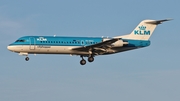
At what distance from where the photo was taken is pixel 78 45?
5759cm

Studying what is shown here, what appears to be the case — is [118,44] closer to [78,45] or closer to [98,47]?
[98,47]

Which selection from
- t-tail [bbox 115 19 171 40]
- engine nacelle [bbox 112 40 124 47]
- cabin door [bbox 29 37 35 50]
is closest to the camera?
cabin door [bbox 29 37 35 50]

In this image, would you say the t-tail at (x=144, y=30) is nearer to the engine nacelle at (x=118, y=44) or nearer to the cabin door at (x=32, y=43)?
the engine nacelle at (x=118, y=44)

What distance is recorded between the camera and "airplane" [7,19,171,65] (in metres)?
55.9

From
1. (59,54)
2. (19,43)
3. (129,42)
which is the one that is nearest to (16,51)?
(19,43)

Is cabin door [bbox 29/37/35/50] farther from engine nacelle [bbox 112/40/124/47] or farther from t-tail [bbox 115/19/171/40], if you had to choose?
t-tail [bbox 115/19/171/40]

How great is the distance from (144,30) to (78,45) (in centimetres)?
940

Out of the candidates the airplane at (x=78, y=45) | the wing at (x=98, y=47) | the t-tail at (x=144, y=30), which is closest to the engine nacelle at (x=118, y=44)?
the airplane at (x=78, y=45)

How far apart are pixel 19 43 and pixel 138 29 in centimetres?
1536

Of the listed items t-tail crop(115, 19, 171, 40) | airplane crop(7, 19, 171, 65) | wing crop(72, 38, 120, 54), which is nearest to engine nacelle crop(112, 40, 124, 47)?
airplane crop(7, 19, 171, 65)

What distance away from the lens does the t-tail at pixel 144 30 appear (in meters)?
61.1

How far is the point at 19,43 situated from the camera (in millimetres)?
56219

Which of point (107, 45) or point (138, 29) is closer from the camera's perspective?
point (107, 45)

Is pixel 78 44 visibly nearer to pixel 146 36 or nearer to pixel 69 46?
pixel 69 46
